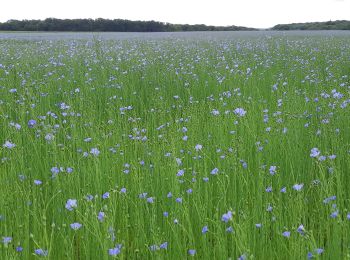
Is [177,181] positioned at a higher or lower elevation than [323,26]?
lower

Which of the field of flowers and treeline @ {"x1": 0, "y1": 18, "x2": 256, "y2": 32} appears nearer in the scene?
the field of flowers

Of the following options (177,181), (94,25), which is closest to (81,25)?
(94,25)

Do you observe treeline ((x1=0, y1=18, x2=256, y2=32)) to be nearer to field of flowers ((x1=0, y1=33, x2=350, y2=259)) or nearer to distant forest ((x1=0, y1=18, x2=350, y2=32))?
distant forest ((x1=0, y1=18, x2=350, y2=32))

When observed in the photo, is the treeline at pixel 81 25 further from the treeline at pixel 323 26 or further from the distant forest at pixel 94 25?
the treeline at pixel 323 26

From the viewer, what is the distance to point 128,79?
7.59m

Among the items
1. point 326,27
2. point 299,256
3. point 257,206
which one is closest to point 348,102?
point 257,206

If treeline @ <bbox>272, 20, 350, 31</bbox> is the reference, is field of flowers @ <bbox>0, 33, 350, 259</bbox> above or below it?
below

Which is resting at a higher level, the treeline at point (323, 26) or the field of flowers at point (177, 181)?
the treeline at point (323, 26)

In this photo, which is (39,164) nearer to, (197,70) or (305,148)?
(305,148)

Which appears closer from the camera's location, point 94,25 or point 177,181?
point 177,181

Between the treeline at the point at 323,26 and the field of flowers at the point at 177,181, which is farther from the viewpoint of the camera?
the treeline at the point at 323,26

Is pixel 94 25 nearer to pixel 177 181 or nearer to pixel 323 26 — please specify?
pixel 323 26

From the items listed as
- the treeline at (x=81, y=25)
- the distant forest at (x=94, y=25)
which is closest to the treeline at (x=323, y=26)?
the distant forest at (x=94, y=25)

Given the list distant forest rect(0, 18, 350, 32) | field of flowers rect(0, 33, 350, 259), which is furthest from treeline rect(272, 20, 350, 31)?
field of flowers rect(0, 33, 350, 259)
